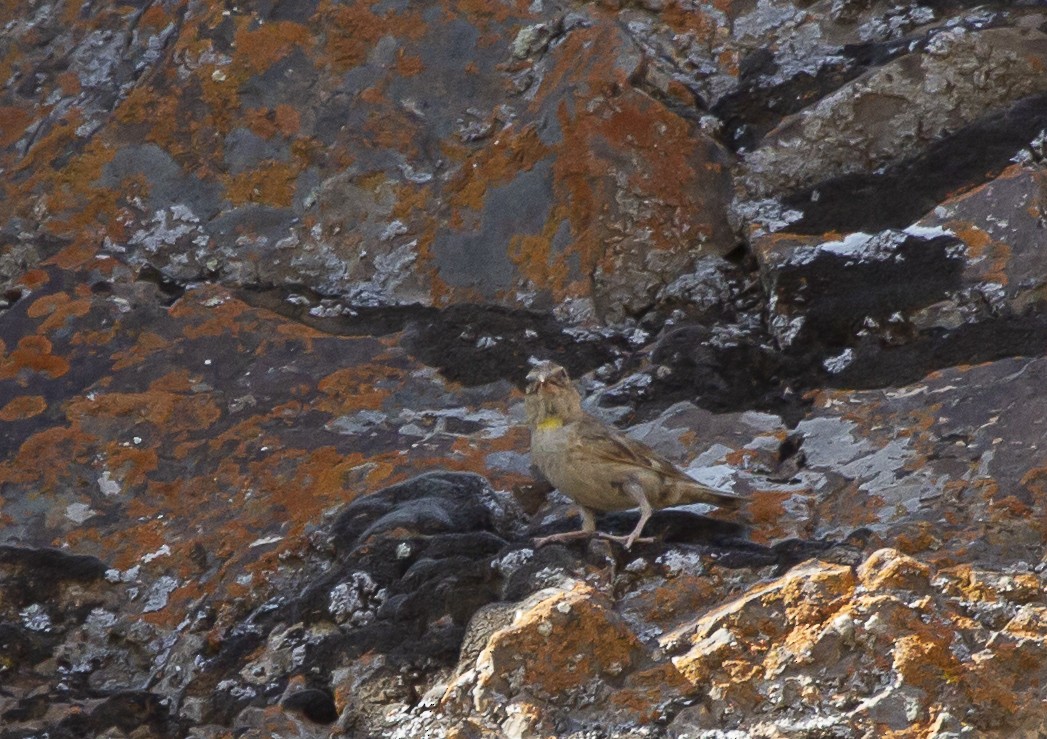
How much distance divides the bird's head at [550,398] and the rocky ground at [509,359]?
9.2 inches

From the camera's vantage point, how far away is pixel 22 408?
5832 millimetres

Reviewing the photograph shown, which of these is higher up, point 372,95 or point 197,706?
point 372,95

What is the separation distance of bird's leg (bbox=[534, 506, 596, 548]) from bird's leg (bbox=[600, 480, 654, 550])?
0.07 m

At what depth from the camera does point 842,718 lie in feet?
12.3

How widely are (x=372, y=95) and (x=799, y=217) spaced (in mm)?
2119

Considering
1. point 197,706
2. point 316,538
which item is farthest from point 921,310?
point 197,706

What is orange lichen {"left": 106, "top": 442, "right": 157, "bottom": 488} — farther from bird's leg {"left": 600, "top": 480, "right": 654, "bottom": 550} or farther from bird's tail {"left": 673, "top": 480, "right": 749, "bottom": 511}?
bird's tail {"left": 673, "top": 480, "right": 749, "bottom": 511}

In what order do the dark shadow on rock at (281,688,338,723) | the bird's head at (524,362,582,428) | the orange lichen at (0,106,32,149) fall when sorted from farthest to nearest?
1. the orange lichen at (0,106,32,149)
2. the bird's head at (524,362,582,428)
3. the dark shadow on rock at (281,688,338,723)

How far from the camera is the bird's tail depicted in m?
5.00

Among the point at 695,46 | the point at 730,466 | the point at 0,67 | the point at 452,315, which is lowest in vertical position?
the point at 730,466

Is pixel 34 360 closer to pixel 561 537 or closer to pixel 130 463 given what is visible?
pixel 130 463

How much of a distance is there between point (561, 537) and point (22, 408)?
239 cm

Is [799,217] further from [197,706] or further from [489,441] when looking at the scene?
[197,706]

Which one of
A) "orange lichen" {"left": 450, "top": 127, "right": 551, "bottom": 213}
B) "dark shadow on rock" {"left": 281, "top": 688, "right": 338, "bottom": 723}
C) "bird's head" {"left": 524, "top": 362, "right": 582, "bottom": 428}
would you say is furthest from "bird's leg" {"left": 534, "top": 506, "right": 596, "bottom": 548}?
"orange lichen" {"left": 450, "top": 127, "right": 551, "bottom": 213}
